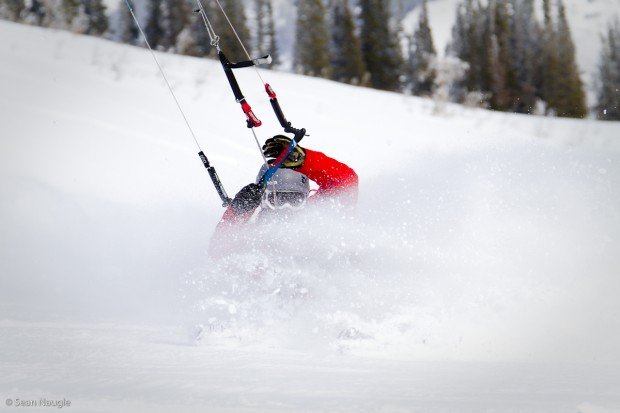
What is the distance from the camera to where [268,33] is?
46875 mm

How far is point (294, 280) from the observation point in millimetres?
4730

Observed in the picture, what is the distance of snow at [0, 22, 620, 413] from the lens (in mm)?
2988

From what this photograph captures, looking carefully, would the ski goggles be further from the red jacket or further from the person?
the red jacket

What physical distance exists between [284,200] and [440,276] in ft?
4.41

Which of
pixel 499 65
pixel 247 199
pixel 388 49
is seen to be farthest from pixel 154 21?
pixel 247 199

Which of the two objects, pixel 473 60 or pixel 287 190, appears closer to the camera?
pixel 287 190

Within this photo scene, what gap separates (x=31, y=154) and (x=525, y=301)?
20.9ft

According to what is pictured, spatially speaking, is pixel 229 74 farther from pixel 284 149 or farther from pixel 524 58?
pixel 524 58

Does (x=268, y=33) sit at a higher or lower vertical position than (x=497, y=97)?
higher

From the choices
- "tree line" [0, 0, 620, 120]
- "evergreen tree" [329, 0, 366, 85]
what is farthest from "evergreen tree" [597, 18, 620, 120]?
"evergreen tree" [329, 0, 366, 85]

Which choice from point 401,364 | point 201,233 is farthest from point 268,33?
point 401,364

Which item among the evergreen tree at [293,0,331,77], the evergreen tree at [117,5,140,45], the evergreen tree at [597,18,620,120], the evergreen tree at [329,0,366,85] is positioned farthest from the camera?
the evergreen tree at [597,18,620,120]

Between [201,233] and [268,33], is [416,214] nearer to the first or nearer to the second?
[201,233]

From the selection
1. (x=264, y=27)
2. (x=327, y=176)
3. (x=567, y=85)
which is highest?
(x=264, y=27)
